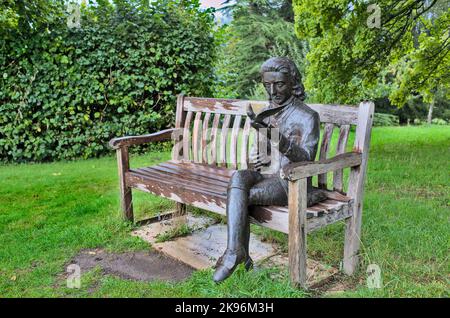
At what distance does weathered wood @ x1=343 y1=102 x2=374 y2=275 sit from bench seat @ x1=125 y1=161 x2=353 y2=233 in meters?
0.09

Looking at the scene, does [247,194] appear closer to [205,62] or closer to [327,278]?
[327,278]

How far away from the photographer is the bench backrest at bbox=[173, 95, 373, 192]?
117 inches

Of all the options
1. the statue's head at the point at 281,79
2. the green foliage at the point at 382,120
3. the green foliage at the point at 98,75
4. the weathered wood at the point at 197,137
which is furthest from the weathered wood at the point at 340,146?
the green foliage at the point at 382,120

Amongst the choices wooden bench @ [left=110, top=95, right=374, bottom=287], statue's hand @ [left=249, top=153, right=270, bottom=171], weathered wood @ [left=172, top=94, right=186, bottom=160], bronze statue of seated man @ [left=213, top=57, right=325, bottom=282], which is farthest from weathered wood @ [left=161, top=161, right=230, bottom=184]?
bronze statue of seated man @ [left=213, top=57, right=325, bottom=282]

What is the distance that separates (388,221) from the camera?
155 inches

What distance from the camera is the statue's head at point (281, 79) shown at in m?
2.87

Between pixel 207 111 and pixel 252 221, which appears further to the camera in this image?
pixel 207 111

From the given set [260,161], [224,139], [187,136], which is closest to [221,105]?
[224,139]

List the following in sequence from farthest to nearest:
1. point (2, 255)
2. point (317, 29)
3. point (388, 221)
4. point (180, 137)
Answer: point (317, 29) → point (180, 137) → point (388, 221) → point (2, 255)

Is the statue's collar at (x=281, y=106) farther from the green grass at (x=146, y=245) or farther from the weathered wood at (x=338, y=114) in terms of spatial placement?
the green grass at (x=146, y=245)

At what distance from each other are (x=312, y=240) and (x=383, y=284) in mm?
889

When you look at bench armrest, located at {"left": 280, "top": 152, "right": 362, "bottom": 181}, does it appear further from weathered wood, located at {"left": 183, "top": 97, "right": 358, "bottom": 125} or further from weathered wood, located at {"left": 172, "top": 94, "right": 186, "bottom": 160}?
weathered wood, located at {"left": 172, "top": 94, "right": 186, "bottom": 160}

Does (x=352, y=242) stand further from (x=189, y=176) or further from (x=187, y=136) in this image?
(x=187, y=136)
